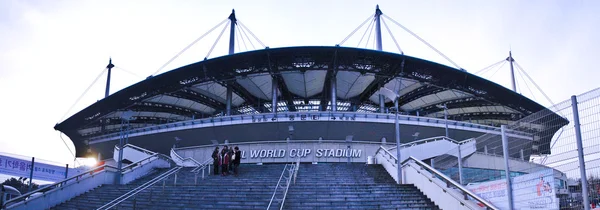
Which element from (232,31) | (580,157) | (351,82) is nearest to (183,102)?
(232,31)

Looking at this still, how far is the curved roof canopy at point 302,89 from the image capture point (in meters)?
39.4

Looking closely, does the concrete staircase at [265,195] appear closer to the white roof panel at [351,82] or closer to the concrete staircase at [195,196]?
the concrete staircase at [195,196]

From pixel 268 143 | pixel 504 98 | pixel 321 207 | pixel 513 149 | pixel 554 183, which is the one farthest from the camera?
pixel 504 98

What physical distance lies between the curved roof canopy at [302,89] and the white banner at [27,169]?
17.9m

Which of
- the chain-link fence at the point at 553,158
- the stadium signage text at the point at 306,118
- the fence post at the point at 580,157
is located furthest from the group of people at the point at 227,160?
the fence post at the point at 580,157

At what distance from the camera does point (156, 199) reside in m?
16.3

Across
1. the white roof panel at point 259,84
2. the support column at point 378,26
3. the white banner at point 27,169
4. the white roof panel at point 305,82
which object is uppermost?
the support column at point 378,26

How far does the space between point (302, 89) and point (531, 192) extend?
42627 millimetres

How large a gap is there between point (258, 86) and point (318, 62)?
9.16 meters

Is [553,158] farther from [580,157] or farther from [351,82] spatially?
[351,82]

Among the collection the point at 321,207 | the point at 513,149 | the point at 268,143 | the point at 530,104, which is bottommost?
the point at 321,207

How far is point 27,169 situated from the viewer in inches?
830

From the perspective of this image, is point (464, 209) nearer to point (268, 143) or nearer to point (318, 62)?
point (268, 143)

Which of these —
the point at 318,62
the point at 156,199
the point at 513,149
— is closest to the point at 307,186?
the point at 156,199
